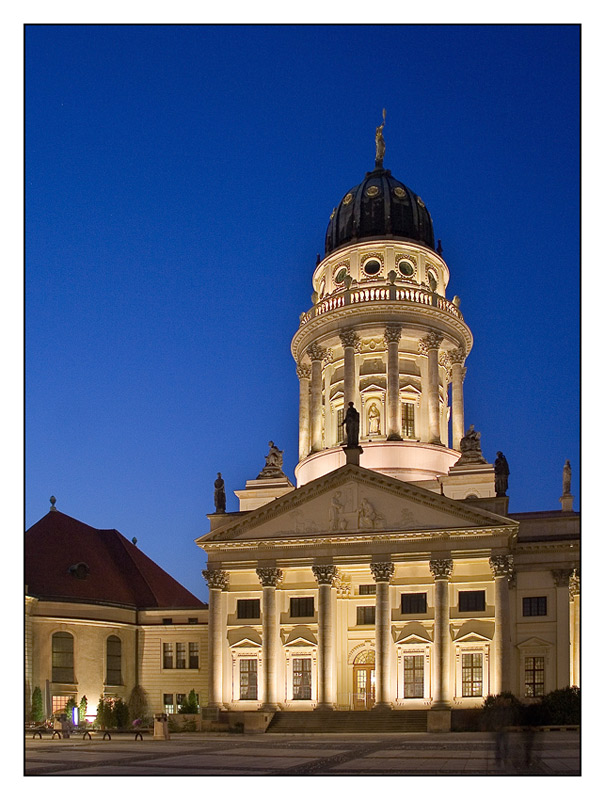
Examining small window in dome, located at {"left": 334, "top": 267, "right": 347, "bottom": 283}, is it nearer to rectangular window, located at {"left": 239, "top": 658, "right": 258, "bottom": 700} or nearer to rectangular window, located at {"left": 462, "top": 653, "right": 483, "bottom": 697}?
rectangular window, located at {"left": 239, "top": 658, "right": 258, "bottom": 700}

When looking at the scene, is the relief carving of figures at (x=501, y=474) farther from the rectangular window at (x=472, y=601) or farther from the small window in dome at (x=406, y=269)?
the small window in dome at (x=406, y=269)

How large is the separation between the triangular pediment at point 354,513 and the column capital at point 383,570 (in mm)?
1820

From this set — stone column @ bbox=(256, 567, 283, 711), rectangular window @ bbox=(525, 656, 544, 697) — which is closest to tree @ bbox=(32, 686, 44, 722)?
stone column @ bbox=(256, 567, 283, 711)

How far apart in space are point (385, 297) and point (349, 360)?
503cm

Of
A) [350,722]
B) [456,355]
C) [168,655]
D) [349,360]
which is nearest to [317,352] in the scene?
[349,360]

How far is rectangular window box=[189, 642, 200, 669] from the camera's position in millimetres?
71119

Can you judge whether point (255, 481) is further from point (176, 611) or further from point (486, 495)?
point (486, 495)

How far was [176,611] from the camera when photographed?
237 ft

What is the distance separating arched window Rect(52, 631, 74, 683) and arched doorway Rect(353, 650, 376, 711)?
17055 mm

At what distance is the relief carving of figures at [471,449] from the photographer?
71.2 m

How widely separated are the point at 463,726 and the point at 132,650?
2417 cm

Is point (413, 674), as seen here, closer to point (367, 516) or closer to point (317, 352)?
point (367, 516)

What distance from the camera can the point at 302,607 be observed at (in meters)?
65.1

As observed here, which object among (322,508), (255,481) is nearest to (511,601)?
(322,508)
